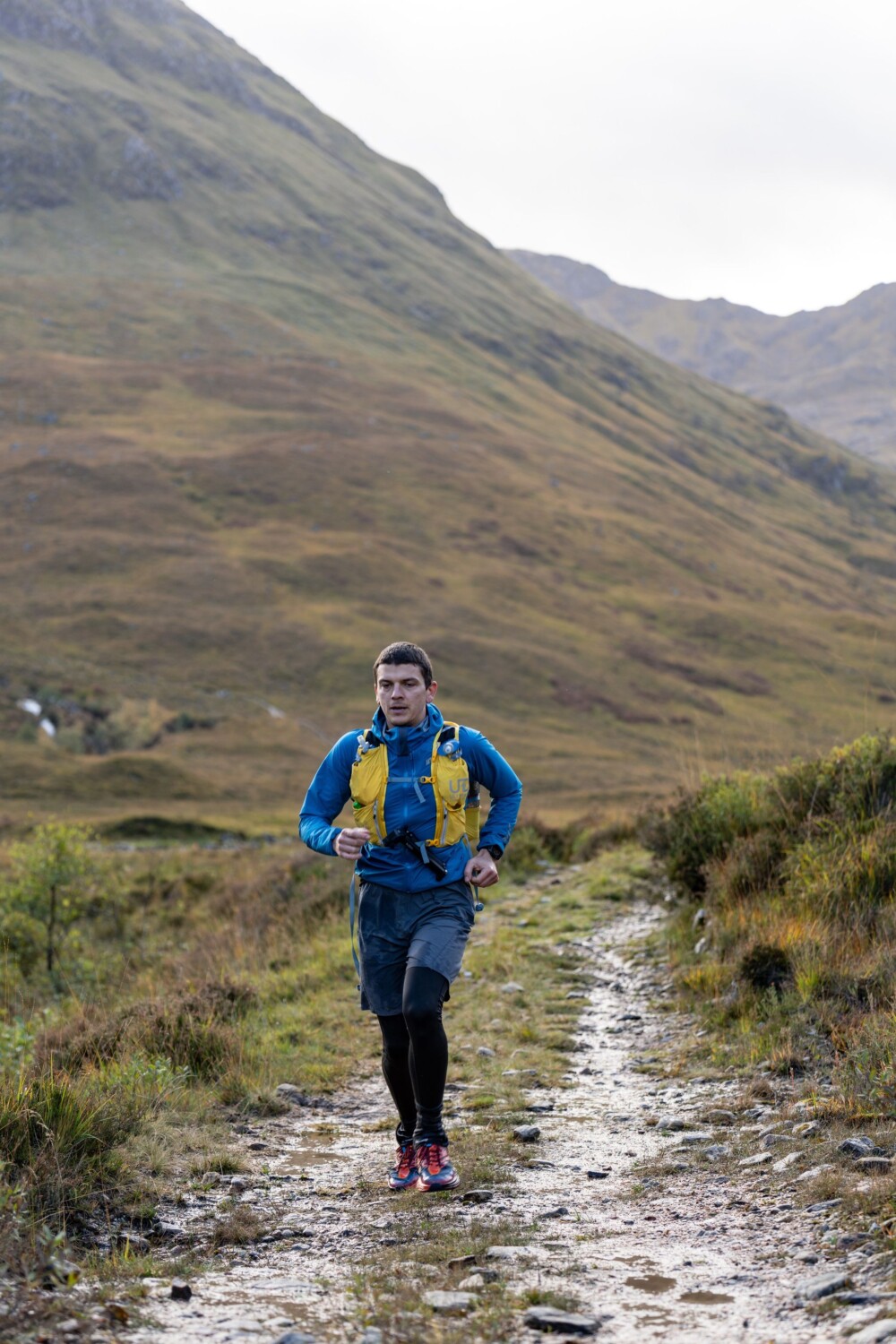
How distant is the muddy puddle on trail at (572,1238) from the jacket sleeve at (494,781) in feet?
5.37

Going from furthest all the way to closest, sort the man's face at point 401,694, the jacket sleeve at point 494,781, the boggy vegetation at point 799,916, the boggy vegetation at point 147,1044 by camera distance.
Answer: the boggy vegetation at point 799,916 < the jacket sleeve at point 494,781 < the man's face at point 401,694 < the boggy vegetation at point 147,1044

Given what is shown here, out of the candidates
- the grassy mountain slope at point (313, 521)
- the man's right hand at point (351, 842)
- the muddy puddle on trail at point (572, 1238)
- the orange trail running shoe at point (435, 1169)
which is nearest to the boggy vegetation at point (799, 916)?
the muddy puddle on trail at point (572, 1238)

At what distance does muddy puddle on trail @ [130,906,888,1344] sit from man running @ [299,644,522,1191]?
526 millimetres

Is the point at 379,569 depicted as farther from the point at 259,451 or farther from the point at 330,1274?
the point at 330,1274

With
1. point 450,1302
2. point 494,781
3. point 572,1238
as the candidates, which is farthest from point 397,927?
point 450,1302

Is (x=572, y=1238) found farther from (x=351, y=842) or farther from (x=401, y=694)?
(x=401, y=694)

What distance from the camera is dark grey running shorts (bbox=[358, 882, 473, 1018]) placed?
19.1 feet

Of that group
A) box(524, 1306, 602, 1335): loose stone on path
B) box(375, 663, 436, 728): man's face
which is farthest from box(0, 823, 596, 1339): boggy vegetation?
box(375, 663, 436, 728): man's face

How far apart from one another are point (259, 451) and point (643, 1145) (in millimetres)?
105376

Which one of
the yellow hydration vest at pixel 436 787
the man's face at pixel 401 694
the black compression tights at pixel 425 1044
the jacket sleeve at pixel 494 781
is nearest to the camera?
the black compression tights at pixel 425 1044

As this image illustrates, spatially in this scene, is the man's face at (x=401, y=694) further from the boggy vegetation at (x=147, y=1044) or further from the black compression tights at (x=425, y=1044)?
the boggy vegetation at (x=147, y=1044)

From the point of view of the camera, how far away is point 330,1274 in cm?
462

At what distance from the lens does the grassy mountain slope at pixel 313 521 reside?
63.1 meters

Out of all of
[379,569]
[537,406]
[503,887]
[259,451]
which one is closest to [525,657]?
[379,569]
